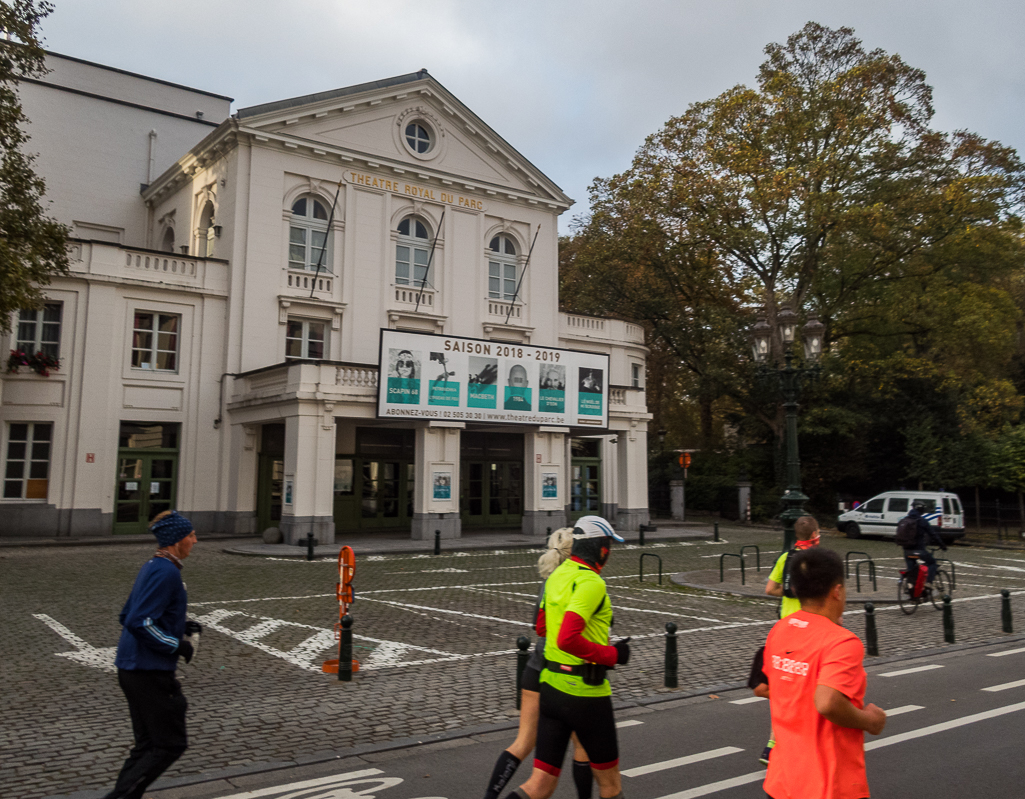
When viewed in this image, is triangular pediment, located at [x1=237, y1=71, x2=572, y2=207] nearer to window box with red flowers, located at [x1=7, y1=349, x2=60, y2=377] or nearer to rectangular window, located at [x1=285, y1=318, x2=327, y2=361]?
rectangular window, located at [x1=285, y1=318, x2=327, y2=361]

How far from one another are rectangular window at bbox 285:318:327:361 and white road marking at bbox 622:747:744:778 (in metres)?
23.4

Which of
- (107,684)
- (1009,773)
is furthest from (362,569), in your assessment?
(1009,773)

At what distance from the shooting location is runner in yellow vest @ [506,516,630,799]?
4.25 meters

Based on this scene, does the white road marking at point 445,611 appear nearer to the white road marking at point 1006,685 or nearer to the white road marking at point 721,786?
the white road marking at point 1006,685

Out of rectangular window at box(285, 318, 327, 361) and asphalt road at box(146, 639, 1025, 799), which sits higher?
rectangular window at box(285, 318, 327, 361)

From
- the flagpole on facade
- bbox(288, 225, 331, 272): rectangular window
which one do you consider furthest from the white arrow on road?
the flagpole on facade

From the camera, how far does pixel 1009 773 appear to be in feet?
19.0

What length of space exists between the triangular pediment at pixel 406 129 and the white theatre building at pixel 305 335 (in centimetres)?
8

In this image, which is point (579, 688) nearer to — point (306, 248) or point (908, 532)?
point (908, 532)

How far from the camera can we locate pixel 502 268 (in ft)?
107

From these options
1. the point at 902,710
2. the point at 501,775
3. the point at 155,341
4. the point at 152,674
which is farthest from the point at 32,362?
the point at 902,710

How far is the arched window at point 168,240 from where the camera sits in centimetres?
3216

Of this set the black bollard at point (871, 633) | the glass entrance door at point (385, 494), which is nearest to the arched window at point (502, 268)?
the glass entrance door at point (385, 494)

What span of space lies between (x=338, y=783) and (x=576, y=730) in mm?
2255
